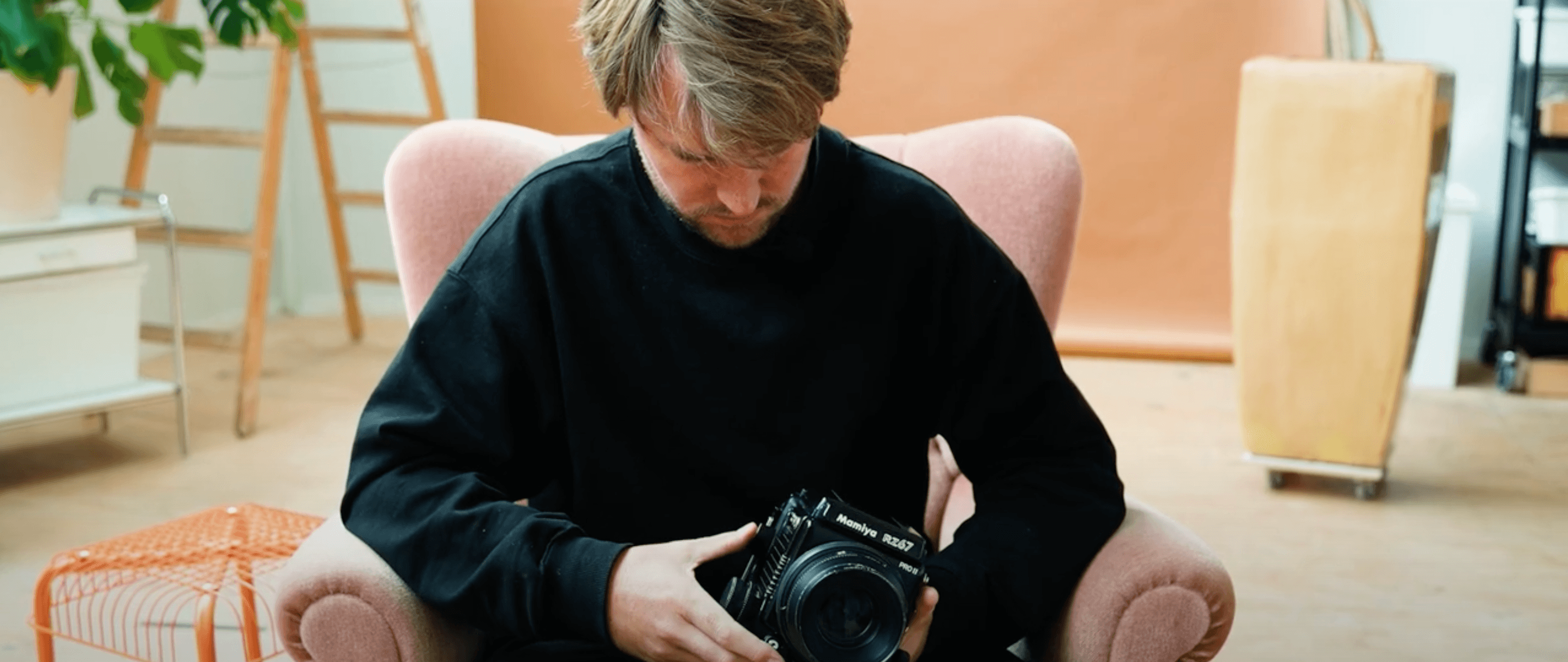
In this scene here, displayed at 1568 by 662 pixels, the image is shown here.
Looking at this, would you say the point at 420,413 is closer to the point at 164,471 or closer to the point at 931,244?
the point at 931,244

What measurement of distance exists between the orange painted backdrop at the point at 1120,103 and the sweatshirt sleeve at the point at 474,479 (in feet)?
8.48

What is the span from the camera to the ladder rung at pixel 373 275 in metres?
3.78

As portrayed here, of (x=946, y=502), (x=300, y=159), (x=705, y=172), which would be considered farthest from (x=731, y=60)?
(x=300, y=159)

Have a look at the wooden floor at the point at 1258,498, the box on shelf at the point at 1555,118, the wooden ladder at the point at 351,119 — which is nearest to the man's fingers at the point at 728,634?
the wooden floor at the point at 1258,498

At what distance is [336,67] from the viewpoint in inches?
170

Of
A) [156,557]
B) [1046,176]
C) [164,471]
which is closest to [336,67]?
[164,471]

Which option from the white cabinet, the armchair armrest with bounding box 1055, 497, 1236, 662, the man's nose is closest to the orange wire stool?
the man's nose

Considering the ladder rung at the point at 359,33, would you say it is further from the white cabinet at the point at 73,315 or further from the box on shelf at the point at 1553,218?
the box on shelf at the point at 1553,218

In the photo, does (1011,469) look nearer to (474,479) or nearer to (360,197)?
(474,479)

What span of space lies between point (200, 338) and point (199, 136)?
428 millimetres

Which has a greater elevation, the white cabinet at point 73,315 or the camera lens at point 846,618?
the camera lens at point 846,618

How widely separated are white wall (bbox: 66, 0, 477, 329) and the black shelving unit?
2.71 metres

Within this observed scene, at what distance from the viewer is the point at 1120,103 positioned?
387 centimetres

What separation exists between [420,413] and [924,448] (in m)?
0.46
